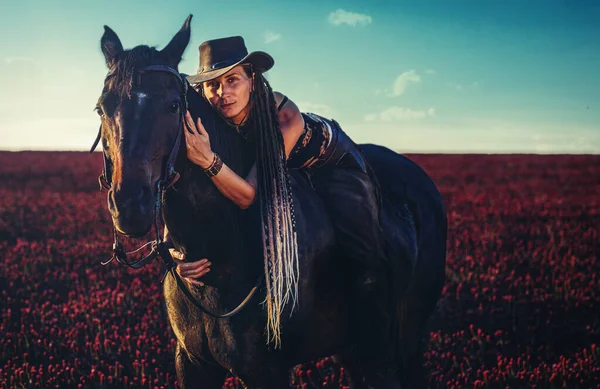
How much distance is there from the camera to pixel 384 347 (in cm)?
326

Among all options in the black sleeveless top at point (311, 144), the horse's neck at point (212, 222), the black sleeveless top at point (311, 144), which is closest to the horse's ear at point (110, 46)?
the horse's neck at point (212, 222)

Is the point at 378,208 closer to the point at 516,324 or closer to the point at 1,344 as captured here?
the point at 516,324

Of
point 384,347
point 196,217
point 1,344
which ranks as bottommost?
point 1,344

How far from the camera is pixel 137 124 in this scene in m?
2.16

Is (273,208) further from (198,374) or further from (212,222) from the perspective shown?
(198,374)

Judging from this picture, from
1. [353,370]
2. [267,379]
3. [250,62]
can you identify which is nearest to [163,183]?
[250,62]

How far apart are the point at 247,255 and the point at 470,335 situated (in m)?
4.70

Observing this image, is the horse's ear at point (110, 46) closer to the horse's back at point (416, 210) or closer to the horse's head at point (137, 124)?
the horse's head at point (137, 124)

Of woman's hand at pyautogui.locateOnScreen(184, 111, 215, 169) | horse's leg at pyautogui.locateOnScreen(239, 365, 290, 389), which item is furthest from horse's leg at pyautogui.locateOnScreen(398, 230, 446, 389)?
woman's hand at pyautogui.locateOnScreen(184, 111, 215, 169)

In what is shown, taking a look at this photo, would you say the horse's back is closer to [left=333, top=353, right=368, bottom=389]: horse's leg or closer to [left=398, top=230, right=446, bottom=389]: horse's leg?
[left=398, top=230, right=446, bottom=389]: horse's leg

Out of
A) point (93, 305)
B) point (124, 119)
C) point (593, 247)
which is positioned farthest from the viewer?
point (593, 247)

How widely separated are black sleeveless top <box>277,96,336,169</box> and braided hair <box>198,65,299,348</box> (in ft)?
0.78

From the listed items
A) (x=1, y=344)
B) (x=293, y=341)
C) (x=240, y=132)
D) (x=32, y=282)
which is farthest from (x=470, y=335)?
(x=32, y=282)

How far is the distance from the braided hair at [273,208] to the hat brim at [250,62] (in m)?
0.05
